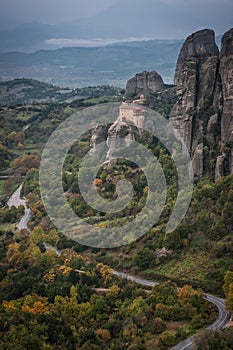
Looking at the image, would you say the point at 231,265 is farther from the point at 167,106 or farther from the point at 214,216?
the point at 167,106

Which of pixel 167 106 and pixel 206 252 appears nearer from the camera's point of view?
pixel 206 252

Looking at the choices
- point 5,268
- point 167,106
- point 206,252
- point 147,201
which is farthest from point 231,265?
point 167,106

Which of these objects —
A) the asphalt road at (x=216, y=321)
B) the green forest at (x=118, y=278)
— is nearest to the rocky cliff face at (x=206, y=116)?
the green forest at (x=118, y=278)

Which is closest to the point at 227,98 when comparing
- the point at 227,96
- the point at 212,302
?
the point at 227,96

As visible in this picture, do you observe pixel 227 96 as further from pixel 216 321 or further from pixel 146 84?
pixel 146 84

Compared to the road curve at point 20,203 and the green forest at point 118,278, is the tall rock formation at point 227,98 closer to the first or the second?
the green forest at point 118,278

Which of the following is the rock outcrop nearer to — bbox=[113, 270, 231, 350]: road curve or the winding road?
the winding road
